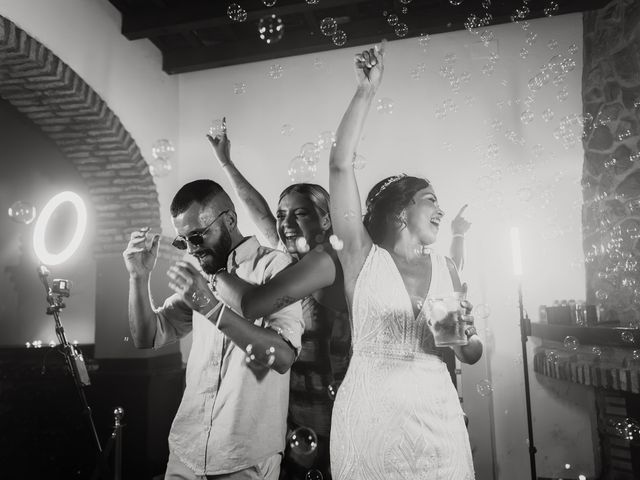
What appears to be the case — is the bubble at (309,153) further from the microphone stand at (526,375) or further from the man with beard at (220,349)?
the microphone stand at (526,375)

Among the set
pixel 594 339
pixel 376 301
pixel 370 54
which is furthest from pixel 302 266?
pixel 594 339

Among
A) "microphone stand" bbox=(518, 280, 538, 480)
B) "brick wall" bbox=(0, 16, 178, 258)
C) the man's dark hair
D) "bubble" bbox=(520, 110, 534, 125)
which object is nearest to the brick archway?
"brick wall" bbox=(0, 16, 178, 258)

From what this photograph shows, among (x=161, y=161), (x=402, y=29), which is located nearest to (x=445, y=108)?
(x=402, y=29)

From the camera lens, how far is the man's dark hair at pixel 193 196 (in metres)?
1.70

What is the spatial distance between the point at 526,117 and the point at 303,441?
3.60m

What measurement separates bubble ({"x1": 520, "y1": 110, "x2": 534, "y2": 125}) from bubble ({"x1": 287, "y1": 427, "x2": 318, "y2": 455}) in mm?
3450

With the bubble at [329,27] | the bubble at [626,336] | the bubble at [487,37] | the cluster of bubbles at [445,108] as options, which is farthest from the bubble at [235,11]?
the bubble at [626,336]

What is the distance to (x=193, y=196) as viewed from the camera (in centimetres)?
171

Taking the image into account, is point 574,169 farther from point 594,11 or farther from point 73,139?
point 73,139

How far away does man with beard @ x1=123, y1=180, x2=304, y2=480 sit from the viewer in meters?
1.45

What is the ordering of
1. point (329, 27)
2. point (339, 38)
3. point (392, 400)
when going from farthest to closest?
1. point (339, 38)
2. point (329, 27)
3. point (392, 400)

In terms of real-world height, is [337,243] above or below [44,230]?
below

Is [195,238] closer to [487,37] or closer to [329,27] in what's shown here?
[329,27]

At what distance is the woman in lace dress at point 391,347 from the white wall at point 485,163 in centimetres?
306
